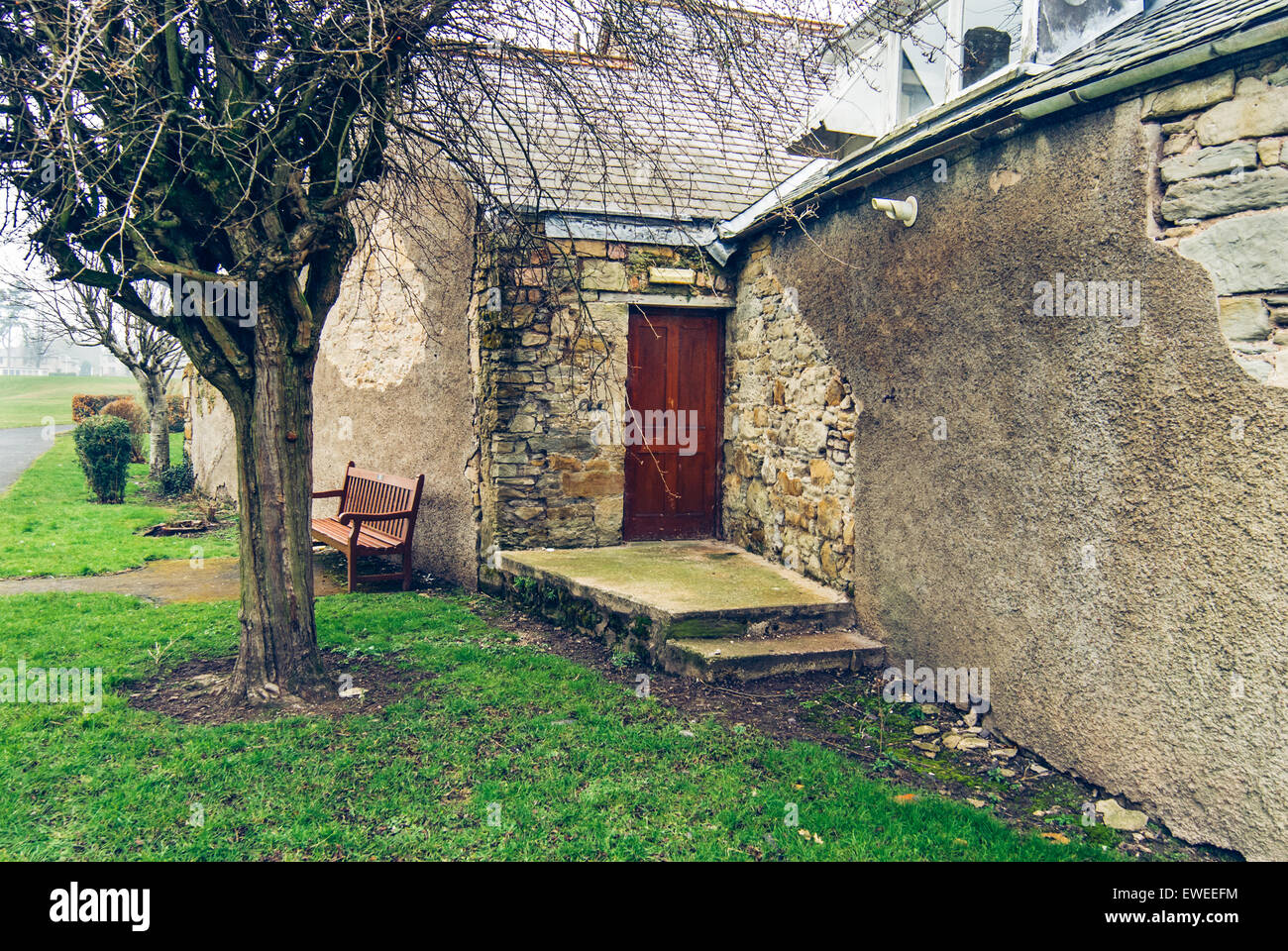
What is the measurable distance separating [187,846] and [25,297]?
43.9 feet

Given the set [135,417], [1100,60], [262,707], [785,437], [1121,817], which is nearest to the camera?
[1121,817]

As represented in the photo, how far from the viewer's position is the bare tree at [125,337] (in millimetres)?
11877

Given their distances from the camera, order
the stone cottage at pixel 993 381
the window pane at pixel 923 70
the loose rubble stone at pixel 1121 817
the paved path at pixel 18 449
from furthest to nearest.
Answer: the paved path at pixel 18 449
the window pane at pixel 923 70
the loose rubble stone at pixel 1121 817
the stone cottage at pixel 993 381

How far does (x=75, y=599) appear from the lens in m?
6.63

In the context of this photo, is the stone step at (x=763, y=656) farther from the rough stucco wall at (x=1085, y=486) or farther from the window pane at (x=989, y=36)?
the window pane at (x=989, y=36)

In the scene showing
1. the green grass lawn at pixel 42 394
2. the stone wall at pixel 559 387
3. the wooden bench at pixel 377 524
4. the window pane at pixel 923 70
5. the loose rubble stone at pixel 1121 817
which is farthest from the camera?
the green grass lawn at pixel 42 394

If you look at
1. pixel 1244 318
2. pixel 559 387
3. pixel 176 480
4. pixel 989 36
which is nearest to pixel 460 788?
pixel 1244 318

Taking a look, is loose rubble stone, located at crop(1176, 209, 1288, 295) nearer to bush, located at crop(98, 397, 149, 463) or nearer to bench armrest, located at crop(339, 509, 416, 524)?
bench armrest, located at crop(339, 509, 416, 524)

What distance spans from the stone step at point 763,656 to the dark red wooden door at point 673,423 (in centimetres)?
239

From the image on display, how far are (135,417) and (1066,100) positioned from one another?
20.3 meters

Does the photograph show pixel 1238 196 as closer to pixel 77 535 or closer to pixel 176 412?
pixel 77 535

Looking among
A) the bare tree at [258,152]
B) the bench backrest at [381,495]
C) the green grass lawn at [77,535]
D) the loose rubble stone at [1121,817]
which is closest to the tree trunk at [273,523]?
the bare tree at [258,152]

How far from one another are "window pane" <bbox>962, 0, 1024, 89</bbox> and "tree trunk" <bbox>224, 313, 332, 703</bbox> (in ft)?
14.9

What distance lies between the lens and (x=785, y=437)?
264 inches
